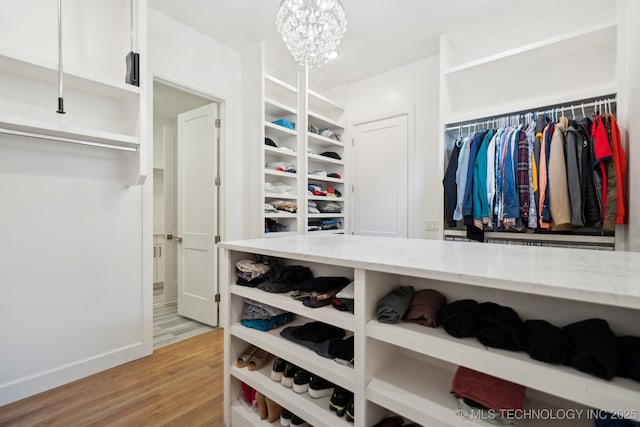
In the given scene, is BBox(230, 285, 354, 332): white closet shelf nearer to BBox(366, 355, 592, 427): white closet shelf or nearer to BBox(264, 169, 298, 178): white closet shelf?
BBox(366, 355, 592, 427): white closet shelf

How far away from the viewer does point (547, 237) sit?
2.23 m

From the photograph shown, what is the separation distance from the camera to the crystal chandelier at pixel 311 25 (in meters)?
1.67

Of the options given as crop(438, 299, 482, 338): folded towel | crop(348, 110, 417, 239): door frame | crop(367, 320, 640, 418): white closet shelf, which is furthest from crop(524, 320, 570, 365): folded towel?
crop(348, 110, 417, 239): door frame

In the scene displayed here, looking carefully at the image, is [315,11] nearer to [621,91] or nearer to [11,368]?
[621,91]

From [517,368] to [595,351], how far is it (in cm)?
17

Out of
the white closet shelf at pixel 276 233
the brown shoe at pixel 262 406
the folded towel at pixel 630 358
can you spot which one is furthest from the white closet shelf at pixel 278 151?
the folded towel at pixel 630 358

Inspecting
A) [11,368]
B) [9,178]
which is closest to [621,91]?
[9,178]

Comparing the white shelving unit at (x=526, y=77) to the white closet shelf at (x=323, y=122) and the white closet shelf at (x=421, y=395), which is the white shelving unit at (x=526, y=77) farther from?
the white closet shelf at (x=421, y=395)

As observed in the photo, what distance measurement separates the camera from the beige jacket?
77.7 inches

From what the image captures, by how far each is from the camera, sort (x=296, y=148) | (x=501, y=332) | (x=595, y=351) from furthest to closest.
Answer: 1. (x=296, y=148)
2. (x=501, y=332)
3. (x=595, y=351)

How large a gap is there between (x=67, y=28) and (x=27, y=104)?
0.59 meters

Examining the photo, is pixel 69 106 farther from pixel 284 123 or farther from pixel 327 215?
pixel 327 215

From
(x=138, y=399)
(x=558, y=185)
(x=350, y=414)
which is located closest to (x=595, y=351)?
(x=350, y=414)

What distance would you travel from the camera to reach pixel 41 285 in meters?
1.84
